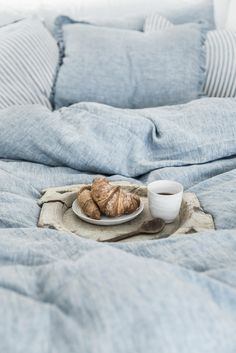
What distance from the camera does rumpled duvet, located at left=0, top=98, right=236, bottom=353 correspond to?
567mm

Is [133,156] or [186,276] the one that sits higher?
[186,276]

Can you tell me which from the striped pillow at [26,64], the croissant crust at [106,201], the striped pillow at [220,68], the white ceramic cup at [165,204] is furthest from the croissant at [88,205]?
the striped pillow at [220,68]

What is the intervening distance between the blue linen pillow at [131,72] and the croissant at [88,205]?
0.64 m

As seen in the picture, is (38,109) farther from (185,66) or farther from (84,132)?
(185,66)

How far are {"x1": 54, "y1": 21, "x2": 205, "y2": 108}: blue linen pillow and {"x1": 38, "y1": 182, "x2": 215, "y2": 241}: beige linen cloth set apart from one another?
565mm

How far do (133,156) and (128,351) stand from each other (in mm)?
726

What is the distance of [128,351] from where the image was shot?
0.55 m

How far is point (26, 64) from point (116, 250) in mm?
1029

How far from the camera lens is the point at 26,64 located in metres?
1.57

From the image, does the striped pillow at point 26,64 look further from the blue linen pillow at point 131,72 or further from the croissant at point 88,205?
the croissant at point 88,205

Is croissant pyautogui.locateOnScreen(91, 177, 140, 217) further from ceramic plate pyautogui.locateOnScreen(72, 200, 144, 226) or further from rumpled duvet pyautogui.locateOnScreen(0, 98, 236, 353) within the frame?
rumpled duvet pyautogui.locateOnScreen(0, 98, 236, 353)

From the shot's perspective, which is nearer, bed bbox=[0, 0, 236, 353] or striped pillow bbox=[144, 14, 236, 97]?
bed bbox=[0, 0, 236, 353]

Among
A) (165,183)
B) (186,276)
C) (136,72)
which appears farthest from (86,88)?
(186,276)

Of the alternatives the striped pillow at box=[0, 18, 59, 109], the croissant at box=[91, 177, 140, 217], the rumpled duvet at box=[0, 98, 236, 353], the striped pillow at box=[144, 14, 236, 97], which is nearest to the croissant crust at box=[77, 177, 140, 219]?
the croissant at box=[91, 177, 140, 217]
